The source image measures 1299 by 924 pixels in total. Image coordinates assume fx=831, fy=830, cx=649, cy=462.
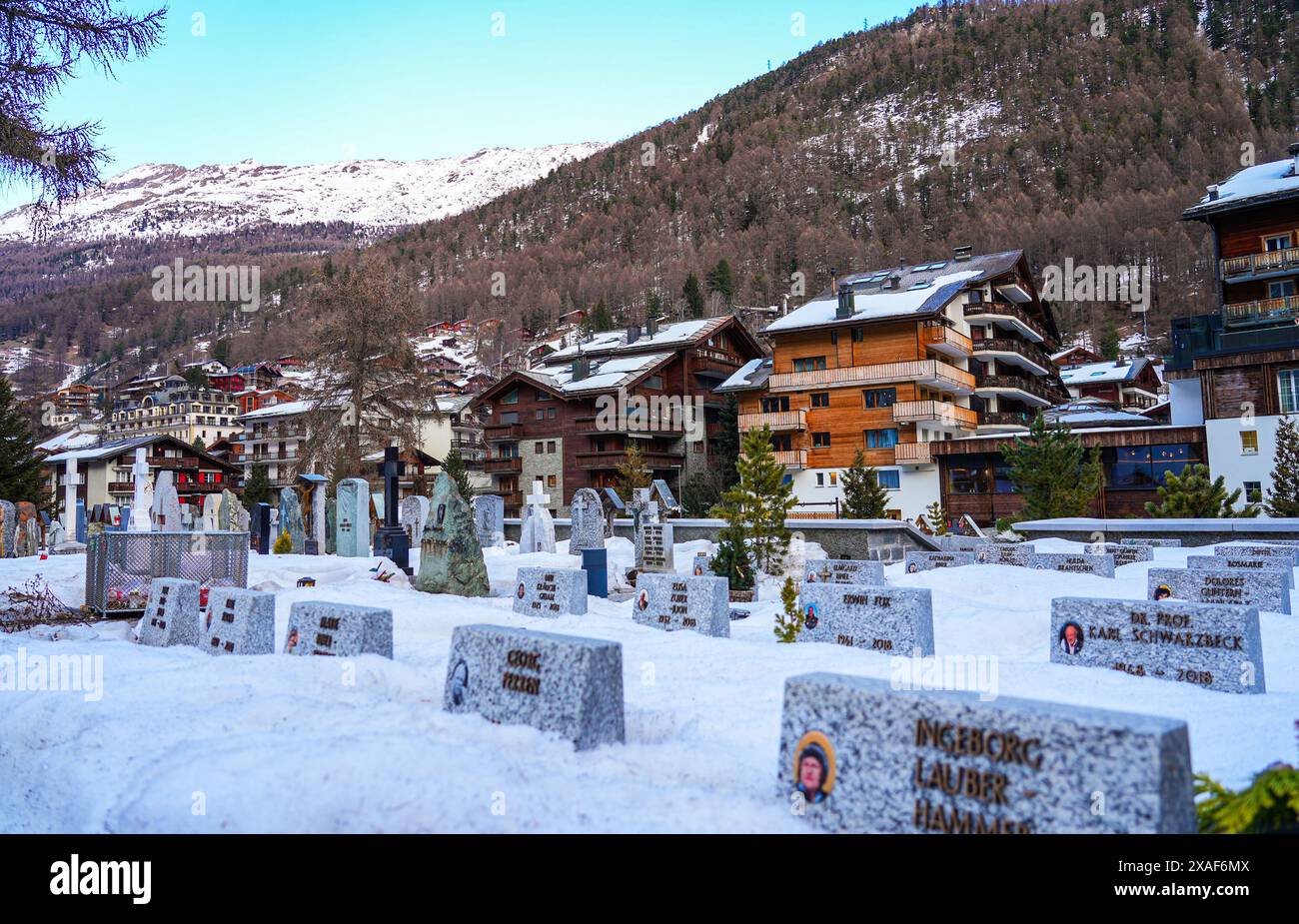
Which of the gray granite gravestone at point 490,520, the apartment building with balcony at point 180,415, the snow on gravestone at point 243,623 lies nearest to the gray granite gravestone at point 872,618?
the snow on gravestone at point 243,623

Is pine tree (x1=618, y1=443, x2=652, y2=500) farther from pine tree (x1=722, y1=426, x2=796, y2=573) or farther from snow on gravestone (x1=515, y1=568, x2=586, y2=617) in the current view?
snow on gravestone (x1=515, y1=568, x2=586, y2=617)

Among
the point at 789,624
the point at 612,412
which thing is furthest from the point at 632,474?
the point at 789,624

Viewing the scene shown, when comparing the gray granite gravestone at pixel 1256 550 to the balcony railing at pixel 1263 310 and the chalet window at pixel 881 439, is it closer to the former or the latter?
the balcony railing at pixel 1263 310

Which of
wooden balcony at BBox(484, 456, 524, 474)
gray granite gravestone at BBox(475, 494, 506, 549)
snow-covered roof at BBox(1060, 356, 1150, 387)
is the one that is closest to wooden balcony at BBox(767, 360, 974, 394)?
wooden balcony at BBox(484, 456, 524, 474)

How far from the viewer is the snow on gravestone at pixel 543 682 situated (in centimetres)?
432

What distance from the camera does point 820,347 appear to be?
44.9m

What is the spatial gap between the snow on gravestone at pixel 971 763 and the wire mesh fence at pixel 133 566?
10109 millimetres

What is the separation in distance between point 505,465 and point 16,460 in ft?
84.7

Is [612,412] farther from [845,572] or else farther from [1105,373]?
[1105,373]

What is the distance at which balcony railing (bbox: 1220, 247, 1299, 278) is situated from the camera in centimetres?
3378

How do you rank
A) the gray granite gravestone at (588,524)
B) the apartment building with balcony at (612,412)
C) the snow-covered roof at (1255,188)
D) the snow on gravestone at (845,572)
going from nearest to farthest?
1. the snow on gravestone at (845,572)
2. the gray granite gravestone at (588,524)
3. the snow-covered roof at (1255,188)
4. the apartment building with balcony at (612,412)

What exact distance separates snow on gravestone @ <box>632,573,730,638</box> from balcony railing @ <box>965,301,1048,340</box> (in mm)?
41574
